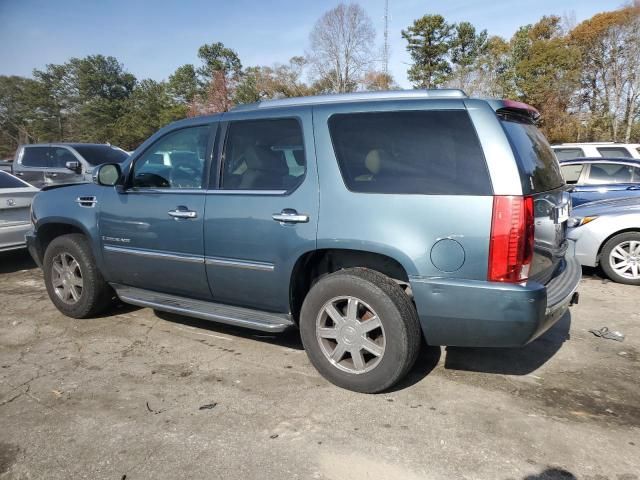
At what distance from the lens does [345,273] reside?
3049 mm

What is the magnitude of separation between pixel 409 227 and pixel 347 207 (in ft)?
1.41

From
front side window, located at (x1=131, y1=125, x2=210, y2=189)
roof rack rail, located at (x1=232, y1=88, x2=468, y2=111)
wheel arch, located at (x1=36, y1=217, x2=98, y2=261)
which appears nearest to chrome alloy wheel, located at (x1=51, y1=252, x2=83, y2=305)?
wheel arch, located at (x1=36, y1=217, x2=98, y2=261)

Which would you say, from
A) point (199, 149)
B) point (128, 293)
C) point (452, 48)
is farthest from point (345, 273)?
point (452, 48)

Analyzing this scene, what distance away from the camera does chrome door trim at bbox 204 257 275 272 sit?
3.27 metres

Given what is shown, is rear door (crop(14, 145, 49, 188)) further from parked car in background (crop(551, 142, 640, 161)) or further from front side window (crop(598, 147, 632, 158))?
front side window (crop(598, 147, 632, 158))

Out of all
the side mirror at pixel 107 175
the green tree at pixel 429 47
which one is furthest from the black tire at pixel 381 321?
the green tree at pixel 429 47

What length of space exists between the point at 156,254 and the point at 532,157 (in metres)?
2.87

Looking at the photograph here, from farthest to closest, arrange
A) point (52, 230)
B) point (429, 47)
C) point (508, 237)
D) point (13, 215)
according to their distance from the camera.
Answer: point (429, 47)
point (13, 215)
point (52, 230)
point (508, 237)

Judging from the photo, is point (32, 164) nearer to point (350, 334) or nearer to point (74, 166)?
point (74, 166)

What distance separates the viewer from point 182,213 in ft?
11.9

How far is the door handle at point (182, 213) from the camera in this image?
357cm

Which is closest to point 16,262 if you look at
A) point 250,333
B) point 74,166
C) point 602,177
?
point 74,166

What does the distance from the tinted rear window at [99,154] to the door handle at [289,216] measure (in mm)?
8418

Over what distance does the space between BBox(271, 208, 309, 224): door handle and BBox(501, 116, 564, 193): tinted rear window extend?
1.33 metres
